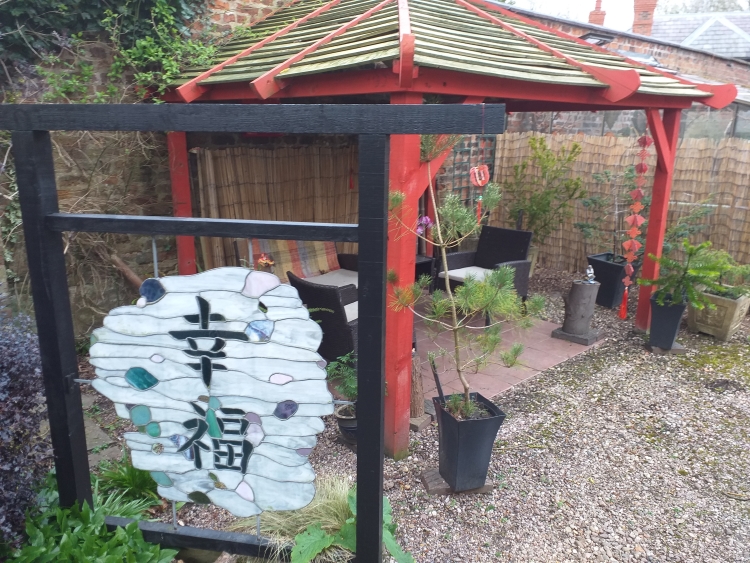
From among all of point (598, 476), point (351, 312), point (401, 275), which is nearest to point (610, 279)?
point (351, 312)

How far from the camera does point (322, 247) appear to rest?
5848 millimetres

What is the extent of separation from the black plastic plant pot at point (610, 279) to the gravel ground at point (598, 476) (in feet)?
5.55

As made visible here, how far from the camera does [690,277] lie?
15.9 ft

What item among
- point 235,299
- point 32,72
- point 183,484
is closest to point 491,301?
point 235,299

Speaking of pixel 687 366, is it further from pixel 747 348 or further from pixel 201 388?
pixel 201 388

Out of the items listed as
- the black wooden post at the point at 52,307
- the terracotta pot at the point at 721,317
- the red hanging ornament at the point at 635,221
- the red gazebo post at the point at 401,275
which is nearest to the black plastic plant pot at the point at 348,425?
the red gazebo post at the point at 401,275

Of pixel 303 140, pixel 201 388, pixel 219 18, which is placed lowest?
pixel 201 388

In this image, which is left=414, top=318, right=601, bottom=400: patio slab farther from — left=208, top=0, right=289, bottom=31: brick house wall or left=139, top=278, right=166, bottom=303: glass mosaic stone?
left=208, top=0, right=289, bottom=31: brick house wall

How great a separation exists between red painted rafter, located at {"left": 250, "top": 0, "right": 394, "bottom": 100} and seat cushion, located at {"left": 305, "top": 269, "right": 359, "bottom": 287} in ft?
7.34

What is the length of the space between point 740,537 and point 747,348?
3146 millimetres

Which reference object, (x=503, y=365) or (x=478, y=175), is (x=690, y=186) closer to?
(x=478, y=175)

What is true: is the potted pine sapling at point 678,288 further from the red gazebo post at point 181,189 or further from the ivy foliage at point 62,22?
the ivy foliage at point 62,22

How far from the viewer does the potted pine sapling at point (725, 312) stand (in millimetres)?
5395

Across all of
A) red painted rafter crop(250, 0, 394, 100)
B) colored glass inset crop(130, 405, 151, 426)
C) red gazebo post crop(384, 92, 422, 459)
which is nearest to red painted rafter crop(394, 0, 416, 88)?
red gazebo post crop(384, 92, 422, 459)
